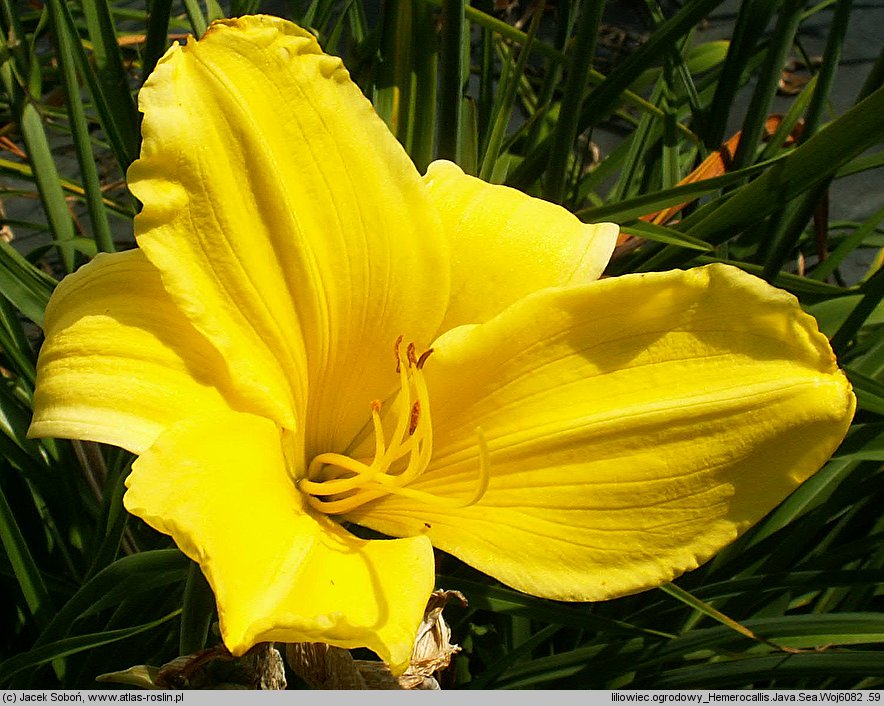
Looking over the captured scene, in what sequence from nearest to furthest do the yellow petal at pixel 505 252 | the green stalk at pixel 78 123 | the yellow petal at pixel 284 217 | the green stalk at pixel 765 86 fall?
the yellow petal at pixel 284 217 < the yellow petal at pixel 505 252 < the green stalk at pixel 78 123 < the green stalk at pixel 765 86

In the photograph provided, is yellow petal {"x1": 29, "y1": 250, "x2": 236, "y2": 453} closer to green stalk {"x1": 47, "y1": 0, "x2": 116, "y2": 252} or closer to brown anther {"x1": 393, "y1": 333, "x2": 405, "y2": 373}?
brown anther {"x1": 393, "y1": 333, "x2": 405, "y2": 373}

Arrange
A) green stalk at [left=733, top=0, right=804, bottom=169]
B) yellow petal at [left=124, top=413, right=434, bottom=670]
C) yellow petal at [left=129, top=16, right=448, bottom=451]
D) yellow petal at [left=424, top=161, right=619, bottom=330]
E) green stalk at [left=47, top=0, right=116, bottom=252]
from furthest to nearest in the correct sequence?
green stalk at [left=733, top=0, right=804, bottom=169]
green stalk at [left=47, top=0, right=116, bottom=252]
yellow petal at [left=424, top=161, right=619, bottom=330]
yellow petal at [left=129, top=16, right=448, bottom=451]
yellow petal at [left=124, top=413, right=434, bottom=670]

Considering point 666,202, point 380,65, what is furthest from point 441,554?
point 380,65

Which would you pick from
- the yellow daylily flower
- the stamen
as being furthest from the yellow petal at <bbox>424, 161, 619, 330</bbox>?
the stamen

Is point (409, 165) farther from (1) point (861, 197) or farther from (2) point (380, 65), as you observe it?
(1) point (861, 197)

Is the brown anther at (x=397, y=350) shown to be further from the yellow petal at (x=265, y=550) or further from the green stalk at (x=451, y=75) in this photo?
the green stalk at (x=451, y=75)

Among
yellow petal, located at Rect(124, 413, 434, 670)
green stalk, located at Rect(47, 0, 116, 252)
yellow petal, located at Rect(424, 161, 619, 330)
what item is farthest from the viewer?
green stalk, located at Rect(47, 0, 116, 252)

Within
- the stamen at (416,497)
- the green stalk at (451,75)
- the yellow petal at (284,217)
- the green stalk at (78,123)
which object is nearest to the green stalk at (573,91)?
the green stalk at (451,75)
